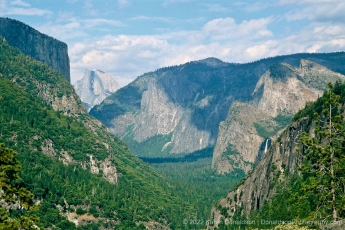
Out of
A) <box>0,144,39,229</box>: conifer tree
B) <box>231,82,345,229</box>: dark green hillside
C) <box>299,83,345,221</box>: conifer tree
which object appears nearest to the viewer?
<box>0,144,39,229</box>: conifer tree

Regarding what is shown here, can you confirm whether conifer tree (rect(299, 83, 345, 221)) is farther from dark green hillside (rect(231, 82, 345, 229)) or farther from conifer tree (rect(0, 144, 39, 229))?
conifer tree (rect(0, 144, 39, 229))

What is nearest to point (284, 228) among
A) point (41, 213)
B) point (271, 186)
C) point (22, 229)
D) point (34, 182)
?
point (22, 229)

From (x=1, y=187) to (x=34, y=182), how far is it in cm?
14555

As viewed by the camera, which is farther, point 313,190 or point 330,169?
point 330,169

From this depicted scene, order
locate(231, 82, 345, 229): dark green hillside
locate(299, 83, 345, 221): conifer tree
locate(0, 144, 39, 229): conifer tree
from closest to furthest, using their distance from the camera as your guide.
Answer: locate(0, 144, 39, 229): conifer tree, locate(299, 83, 345, 221): conifer tree, locate(231, 82, 345, 229): dark green hillside

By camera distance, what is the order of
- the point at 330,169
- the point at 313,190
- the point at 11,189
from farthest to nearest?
the point at 330,169 → the point at 313,190 → the point at 11,189

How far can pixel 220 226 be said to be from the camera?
199m

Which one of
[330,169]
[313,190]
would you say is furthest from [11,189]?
[330,169]

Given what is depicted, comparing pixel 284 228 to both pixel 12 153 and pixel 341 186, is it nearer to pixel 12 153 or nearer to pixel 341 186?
pixel 341 186

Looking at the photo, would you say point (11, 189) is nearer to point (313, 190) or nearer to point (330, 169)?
point (313, 190)

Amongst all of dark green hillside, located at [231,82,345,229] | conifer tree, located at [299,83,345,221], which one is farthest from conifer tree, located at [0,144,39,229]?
conifer tree, located at [299,83,345,221]

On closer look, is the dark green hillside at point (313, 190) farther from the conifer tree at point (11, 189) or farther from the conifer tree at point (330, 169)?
the conifer tree at point (11, 189)

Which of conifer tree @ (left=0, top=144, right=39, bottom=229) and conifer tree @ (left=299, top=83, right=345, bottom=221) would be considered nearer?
conifer tree @ (left=0, top=144, right=39, bottom=229)

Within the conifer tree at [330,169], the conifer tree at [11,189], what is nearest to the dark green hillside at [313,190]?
the conifer tree at [330,169]
